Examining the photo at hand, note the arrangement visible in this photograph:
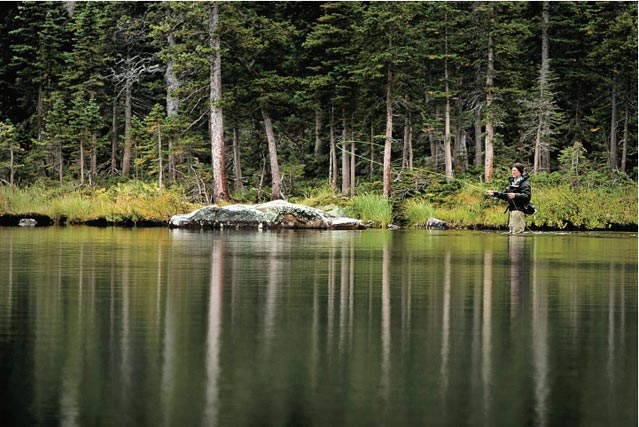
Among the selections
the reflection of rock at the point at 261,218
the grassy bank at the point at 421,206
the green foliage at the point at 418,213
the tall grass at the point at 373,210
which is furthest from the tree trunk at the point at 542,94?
the reflection of rock at the point at 261,218

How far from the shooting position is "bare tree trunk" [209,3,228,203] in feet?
139

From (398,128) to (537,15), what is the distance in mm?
9307

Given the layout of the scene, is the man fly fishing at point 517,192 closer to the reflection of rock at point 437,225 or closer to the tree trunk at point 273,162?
the reflection of rock at point 437,225

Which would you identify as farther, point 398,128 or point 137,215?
point 398,128

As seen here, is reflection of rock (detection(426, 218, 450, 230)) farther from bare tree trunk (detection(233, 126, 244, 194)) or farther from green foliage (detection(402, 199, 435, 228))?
bare tree trunk (detection(233, 126, 244, 194))

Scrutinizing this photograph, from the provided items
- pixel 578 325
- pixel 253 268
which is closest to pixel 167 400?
pixel 578 325

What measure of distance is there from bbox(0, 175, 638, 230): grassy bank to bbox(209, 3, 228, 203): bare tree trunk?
5.68 ft

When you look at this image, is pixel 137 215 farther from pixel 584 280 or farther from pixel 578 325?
pixel 578 325

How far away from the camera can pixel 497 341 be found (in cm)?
836

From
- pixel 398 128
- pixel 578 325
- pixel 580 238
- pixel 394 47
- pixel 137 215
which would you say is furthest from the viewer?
pixel 398 128

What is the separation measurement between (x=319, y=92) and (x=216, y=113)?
5.07 meters

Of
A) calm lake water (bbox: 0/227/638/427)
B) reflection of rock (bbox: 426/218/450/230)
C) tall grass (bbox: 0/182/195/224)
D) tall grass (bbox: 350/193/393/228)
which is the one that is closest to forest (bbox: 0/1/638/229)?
tall grass (bbox: 350/193/393/228)

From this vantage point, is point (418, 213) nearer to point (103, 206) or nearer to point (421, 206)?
point (421, 206)

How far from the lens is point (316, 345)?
8078mm
